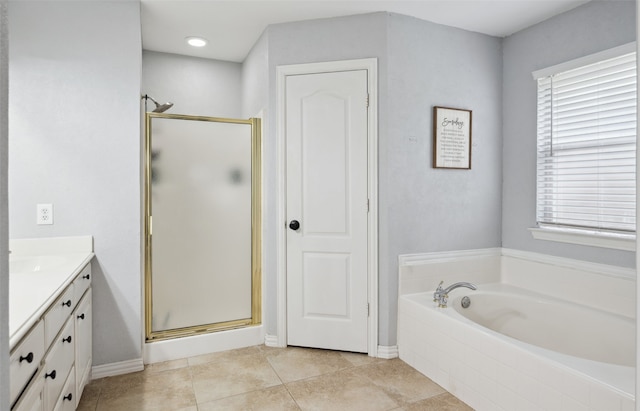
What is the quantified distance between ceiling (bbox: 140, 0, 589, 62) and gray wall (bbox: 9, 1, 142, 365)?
1.28 ft

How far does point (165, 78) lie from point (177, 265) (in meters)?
1.84

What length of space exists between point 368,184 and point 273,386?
147 centimetres

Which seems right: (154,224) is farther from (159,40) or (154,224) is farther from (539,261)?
→ (539,261)

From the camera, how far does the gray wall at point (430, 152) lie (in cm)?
284

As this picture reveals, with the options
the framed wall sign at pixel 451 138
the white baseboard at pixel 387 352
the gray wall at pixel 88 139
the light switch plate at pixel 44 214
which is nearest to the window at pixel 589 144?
the framed wall sign at pixel 451 138

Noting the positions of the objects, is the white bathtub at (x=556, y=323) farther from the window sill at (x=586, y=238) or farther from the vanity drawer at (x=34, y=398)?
the vanity drawer at (x=34, y=398)

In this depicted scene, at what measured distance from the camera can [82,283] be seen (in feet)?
7.22

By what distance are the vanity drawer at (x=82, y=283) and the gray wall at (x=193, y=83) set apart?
6.21 feet

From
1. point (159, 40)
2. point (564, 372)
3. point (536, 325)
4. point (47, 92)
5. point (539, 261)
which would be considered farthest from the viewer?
point (159, 40)

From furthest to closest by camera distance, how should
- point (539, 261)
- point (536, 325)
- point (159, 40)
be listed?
point (159, 40) < point (539, 261) < point (536, 325)

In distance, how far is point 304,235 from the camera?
2.99 metres

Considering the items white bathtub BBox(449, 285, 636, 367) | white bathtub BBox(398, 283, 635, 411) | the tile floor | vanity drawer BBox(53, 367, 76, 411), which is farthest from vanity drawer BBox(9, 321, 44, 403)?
white bathtub BBox(449, 285, 636, 367)

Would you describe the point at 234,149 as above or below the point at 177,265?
above

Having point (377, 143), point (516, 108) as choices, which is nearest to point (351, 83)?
point (377, 143)
